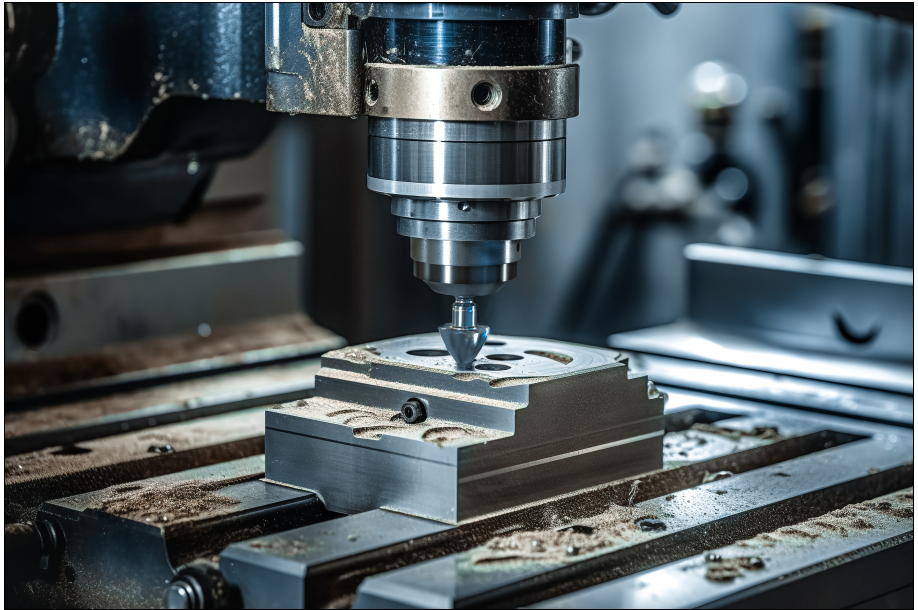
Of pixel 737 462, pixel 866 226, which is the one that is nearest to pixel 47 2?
pixel 737 462

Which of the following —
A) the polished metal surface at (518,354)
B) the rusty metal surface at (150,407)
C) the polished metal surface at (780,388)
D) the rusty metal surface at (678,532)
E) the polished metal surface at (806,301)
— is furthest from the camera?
the polished metal surface at (806,301)

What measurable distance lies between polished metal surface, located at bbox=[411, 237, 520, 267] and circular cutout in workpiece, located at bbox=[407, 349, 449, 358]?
11 centimetres

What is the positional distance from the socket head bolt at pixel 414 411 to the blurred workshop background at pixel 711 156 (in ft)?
4.55

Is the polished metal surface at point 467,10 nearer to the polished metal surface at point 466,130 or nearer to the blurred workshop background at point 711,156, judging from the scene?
the polished metal surface at point 466,130

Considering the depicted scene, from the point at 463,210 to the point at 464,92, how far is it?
0.29ft

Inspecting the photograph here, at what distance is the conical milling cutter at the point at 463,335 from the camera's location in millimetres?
1023

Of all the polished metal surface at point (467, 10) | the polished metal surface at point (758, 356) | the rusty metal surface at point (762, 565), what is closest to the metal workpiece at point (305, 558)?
the rusty metal surface at point (762, 565)

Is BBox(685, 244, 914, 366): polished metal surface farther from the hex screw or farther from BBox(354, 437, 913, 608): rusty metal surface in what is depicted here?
the hex screw

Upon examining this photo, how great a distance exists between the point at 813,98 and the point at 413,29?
2.11m

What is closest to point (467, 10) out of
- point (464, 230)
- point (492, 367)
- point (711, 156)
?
point (464, 230)

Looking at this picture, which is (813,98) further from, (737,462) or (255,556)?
(255,556)

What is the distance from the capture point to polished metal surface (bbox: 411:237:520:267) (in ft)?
3.20

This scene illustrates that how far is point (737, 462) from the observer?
3.81ft

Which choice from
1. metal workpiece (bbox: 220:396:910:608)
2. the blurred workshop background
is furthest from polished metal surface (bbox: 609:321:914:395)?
the blurred workshop background
